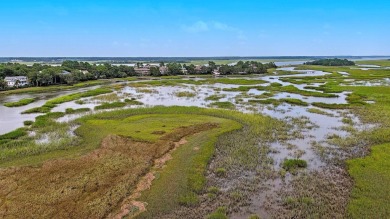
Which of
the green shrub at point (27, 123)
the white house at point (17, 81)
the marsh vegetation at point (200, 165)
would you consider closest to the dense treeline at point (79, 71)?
the white house at point (17, 81)

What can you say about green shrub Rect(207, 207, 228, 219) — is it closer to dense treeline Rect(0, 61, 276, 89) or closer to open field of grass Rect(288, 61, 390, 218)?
open field of grass Rect(288, 61, 390, 218)

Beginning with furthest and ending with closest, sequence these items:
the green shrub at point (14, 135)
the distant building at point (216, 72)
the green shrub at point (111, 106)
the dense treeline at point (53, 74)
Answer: the distant building at point (216, 72)
the dense treeline at point (53, 74)
the green shrub at point (111, 106)
the green shrub at point (14, 135)

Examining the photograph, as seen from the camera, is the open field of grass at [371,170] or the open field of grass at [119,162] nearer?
the open field of grass at [371,170]

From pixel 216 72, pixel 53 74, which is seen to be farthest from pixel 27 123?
pixel 216 72

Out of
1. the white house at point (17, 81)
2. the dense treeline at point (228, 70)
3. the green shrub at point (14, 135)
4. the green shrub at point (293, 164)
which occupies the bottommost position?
the green shrub at point (14, 135)

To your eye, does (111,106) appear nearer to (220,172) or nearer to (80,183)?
(80,183)

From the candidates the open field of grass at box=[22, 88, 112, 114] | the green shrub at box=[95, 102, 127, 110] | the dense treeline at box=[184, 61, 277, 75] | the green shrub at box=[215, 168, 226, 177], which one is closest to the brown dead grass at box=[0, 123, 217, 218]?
the green shrub at box=[215, 168, 226, 177]

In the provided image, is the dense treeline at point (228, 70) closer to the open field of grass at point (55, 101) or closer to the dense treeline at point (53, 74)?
the dense treeline at point (53, 74)

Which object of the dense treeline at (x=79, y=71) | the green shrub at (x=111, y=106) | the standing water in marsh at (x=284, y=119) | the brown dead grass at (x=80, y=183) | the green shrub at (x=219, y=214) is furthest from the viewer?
the dense treeline at (x=79, y=71)

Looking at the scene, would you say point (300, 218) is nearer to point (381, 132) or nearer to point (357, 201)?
point (357, 201)
